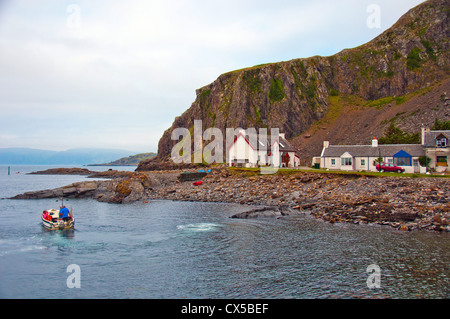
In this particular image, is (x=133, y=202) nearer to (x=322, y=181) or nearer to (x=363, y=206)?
(x=322, y=181)

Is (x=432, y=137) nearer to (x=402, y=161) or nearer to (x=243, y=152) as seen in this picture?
(x=402, y=161)

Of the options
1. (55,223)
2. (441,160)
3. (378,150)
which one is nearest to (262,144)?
(378,150)

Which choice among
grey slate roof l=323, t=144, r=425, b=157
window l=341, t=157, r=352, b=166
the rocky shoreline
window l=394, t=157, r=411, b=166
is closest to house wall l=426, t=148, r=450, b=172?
grey slate roof l=323, t=144, r=425, b=157

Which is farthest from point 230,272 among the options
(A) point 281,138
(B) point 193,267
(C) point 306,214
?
(A) point 281,138

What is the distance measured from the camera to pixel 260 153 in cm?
8538

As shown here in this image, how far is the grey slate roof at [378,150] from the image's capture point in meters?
59.1

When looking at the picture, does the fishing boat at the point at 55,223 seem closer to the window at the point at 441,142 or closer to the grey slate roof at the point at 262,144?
the grey slate roof at the point at 262,144

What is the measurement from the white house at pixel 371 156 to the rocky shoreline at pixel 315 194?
35.4 ft

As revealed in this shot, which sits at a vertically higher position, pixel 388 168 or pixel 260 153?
pixel 260 153

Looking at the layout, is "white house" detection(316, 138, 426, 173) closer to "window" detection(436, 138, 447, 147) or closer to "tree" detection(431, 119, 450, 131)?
"window" detection(436, 138, 447, 147)

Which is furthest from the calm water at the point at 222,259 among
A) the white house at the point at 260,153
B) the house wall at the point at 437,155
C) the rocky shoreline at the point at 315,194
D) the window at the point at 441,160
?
the white house at the point at 260,153

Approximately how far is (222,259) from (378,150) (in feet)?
166

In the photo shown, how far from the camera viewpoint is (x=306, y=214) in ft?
135
